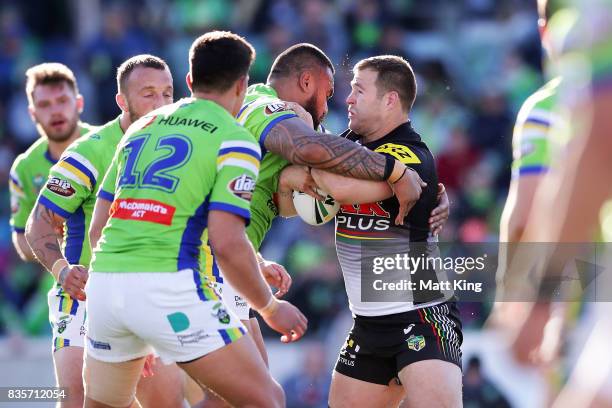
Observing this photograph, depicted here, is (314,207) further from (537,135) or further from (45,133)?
(45,133)

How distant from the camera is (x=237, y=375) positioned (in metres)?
5.03

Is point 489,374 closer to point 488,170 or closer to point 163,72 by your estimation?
point 488,170

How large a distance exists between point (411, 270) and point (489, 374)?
173 inches

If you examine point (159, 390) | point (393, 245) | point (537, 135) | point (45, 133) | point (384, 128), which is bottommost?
point (159, 390)

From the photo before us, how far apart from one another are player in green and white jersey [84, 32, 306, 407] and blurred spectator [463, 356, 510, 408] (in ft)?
17.5

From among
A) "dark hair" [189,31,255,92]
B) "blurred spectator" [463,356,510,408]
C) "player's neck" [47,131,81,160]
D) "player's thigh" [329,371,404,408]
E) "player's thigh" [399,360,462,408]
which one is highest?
"dark hair" [189,31,255,92]

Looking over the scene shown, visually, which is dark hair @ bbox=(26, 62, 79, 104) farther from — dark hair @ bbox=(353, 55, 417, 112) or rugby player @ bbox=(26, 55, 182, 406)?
dark hair @ bbox=(353, 55, 417, 112)

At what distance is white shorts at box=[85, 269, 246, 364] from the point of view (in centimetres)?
501

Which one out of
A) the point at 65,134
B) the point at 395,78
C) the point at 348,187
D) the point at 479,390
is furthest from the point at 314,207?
the point at 479,390

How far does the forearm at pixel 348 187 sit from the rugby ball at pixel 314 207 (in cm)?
22

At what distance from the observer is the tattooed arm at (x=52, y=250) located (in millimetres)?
6273

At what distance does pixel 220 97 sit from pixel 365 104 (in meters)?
1.27

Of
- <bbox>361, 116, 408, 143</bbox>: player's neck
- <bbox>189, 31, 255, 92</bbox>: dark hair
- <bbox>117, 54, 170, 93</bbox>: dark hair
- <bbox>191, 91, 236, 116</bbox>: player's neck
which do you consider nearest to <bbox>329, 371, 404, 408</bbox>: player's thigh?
<bbox>361, 116, 408, 143</bbox>: player's neck

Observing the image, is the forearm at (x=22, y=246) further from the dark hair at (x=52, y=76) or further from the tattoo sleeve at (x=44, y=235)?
the tattoo sleeve at (x=44, y=235)
